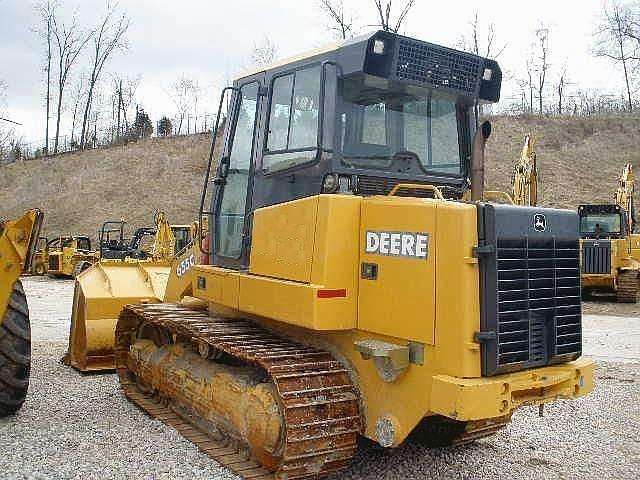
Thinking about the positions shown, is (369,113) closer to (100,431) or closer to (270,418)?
(270,418)

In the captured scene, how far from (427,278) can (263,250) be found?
1.36 metres

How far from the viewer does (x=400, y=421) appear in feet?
13.0

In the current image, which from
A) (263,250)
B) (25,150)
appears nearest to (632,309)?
(263,250)

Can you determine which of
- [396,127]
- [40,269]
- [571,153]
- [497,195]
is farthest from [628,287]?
[40,269]

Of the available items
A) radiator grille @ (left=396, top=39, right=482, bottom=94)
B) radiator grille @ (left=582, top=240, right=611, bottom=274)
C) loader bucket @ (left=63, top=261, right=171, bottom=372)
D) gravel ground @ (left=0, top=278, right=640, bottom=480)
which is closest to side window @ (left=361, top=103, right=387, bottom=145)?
radiator grille @ (left=396, top=39, right=482, bottom=94)

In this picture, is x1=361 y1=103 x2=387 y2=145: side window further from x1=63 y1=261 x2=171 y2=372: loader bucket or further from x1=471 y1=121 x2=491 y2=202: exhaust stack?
x1=63 y1=261 x2=171 y2=372: loader bucket

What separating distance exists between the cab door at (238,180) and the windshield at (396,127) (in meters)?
0.93

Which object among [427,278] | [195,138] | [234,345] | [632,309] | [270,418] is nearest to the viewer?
[427,278]

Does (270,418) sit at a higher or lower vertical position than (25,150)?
lower

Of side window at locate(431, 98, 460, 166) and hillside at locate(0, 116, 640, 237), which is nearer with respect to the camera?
side window at locate(431, 98, 460, 166)

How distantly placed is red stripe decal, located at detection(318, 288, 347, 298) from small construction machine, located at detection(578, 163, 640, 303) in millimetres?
14414

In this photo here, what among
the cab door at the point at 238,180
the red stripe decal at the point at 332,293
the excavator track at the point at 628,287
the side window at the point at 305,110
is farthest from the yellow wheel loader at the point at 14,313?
the excavator track at the point at 628,287

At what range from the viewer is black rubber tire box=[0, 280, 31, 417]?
5410mm

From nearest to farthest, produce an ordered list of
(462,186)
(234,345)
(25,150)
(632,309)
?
(234,345), (462,186), (632,309), (25,150)
